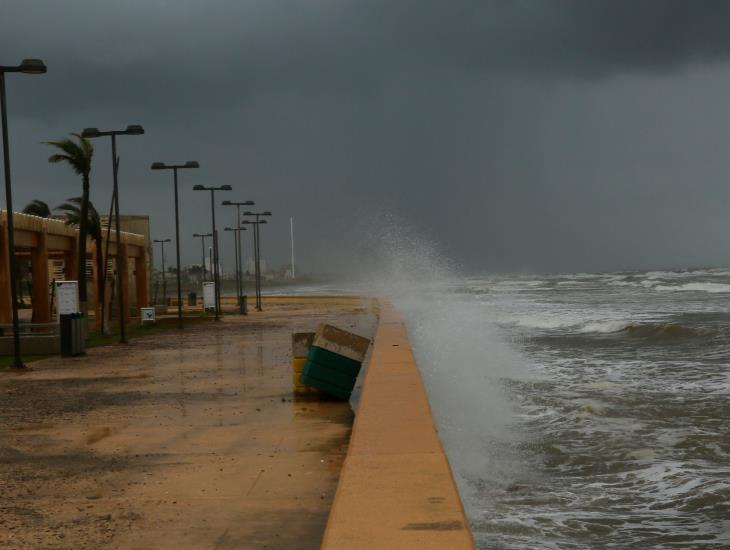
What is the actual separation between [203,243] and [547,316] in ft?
198

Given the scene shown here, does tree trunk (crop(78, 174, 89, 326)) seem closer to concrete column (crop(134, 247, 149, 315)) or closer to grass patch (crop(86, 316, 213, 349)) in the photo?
grass patch (crop(86, 316, 213, 349))

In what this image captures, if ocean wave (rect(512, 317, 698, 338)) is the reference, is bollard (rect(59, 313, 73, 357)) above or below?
above

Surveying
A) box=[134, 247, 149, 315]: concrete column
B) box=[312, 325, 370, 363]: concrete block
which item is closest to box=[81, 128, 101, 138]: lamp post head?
box=[312, 325, 370, 363]: concrete block

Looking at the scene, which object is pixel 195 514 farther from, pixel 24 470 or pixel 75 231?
pixel 75 231

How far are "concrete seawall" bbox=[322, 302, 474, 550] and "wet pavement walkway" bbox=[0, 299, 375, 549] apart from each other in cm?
38

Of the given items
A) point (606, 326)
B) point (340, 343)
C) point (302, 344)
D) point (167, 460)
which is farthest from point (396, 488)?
point (606, 326)

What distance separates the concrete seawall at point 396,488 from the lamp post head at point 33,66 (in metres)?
11.1

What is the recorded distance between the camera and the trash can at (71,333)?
2138 cm

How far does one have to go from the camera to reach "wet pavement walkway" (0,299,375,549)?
6145mm

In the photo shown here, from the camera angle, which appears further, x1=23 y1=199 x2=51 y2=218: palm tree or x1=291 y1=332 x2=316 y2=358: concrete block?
x1=23 y1=199 x2=51 y2=218: palm tree

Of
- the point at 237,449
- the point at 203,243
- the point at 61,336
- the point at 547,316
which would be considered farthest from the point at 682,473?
the point at 203,243

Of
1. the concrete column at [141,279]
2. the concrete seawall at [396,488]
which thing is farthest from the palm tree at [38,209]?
the concrete seawall at [396,488]

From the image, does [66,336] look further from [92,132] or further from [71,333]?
[92,132]

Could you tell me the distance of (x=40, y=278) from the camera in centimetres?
3441
